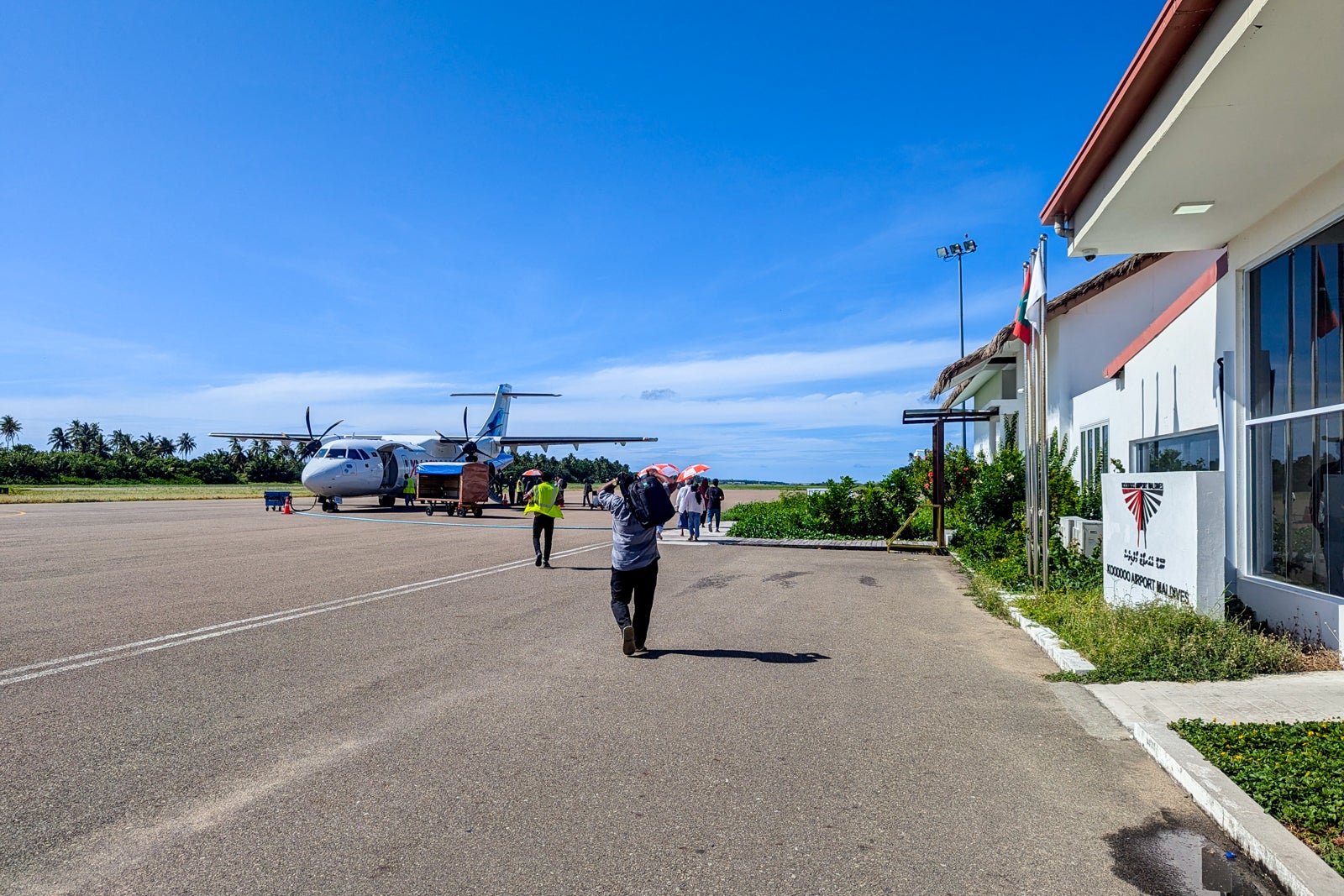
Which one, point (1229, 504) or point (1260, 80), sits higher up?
point (1260, 80)

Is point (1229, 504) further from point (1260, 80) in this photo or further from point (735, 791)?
point (735, 791)

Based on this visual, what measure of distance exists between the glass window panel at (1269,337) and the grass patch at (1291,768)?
4181 millimetres

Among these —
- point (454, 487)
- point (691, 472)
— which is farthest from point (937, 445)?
point (454, 487)

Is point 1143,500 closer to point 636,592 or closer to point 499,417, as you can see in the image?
point 636,592

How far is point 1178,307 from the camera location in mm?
10930

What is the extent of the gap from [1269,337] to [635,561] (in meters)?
6.49

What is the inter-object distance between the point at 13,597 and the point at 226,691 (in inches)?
241

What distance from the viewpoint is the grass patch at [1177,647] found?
6715 mm

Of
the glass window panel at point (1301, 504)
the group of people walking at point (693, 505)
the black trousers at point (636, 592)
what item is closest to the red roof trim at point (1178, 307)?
the glass window panel at point (1301, 504)

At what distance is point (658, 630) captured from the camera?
9.02 m

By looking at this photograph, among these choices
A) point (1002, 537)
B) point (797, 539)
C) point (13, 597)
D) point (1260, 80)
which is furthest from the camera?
point (797, 539)

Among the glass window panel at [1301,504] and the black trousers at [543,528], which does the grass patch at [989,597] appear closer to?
the glass window panel at [1301,504]

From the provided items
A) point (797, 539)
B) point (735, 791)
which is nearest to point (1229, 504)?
point (735, 791)

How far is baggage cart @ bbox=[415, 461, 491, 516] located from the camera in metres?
33.1
